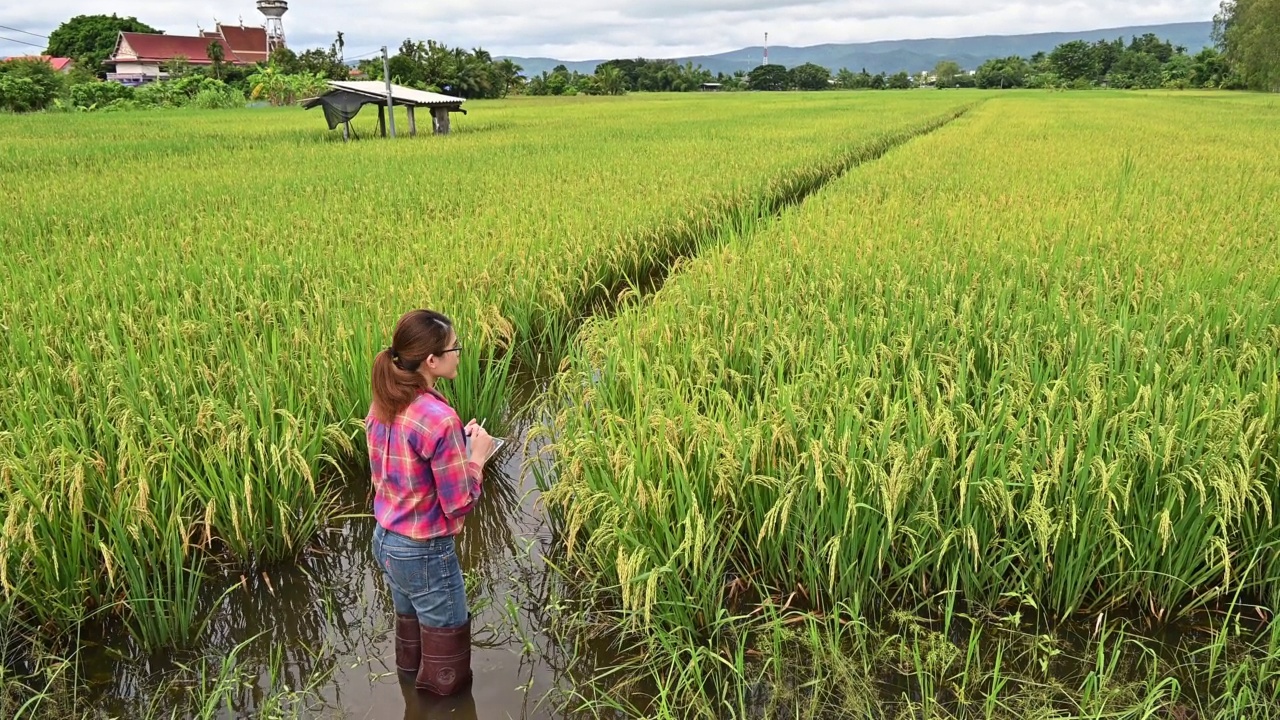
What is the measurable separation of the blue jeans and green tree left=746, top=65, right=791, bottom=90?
83082 mm

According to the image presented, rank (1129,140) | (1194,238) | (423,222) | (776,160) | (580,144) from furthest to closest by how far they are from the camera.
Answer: (580,144)
(1129,140)
(776,160)
(423,222)
(1194,238)

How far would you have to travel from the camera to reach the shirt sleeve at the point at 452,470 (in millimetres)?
1729

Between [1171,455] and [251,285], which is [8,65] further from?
[1171,455]

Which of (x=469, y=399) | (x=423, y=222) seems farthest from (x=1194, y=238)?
(x=423, y=222)

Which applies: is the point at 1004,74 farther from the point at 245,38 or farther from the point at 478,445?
the point at 478,445

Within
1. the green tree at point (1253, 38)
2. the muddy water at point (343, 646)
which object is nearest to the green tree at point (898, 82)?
the green tree at point (1253, 38)

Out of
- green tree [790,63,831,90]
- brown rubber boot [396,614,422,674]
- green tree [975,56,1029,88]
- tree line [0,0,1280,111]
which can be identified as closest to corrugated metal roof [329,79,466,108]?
tree line [0,0,1280,111]

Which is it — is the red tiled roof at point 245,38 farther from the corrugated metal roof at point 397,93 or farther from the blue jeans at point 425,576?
the blue jeans at point 425,576

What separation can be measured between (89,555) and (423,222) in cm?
444

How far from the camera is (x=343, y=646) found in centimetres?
214

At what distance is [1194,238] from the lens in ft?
15.3

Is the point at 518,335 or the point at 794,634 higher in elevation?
the point at 518,335

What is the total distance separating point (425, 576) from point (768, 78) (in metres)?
84.6

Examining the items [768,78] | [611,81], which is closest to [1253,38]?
[611,81]
